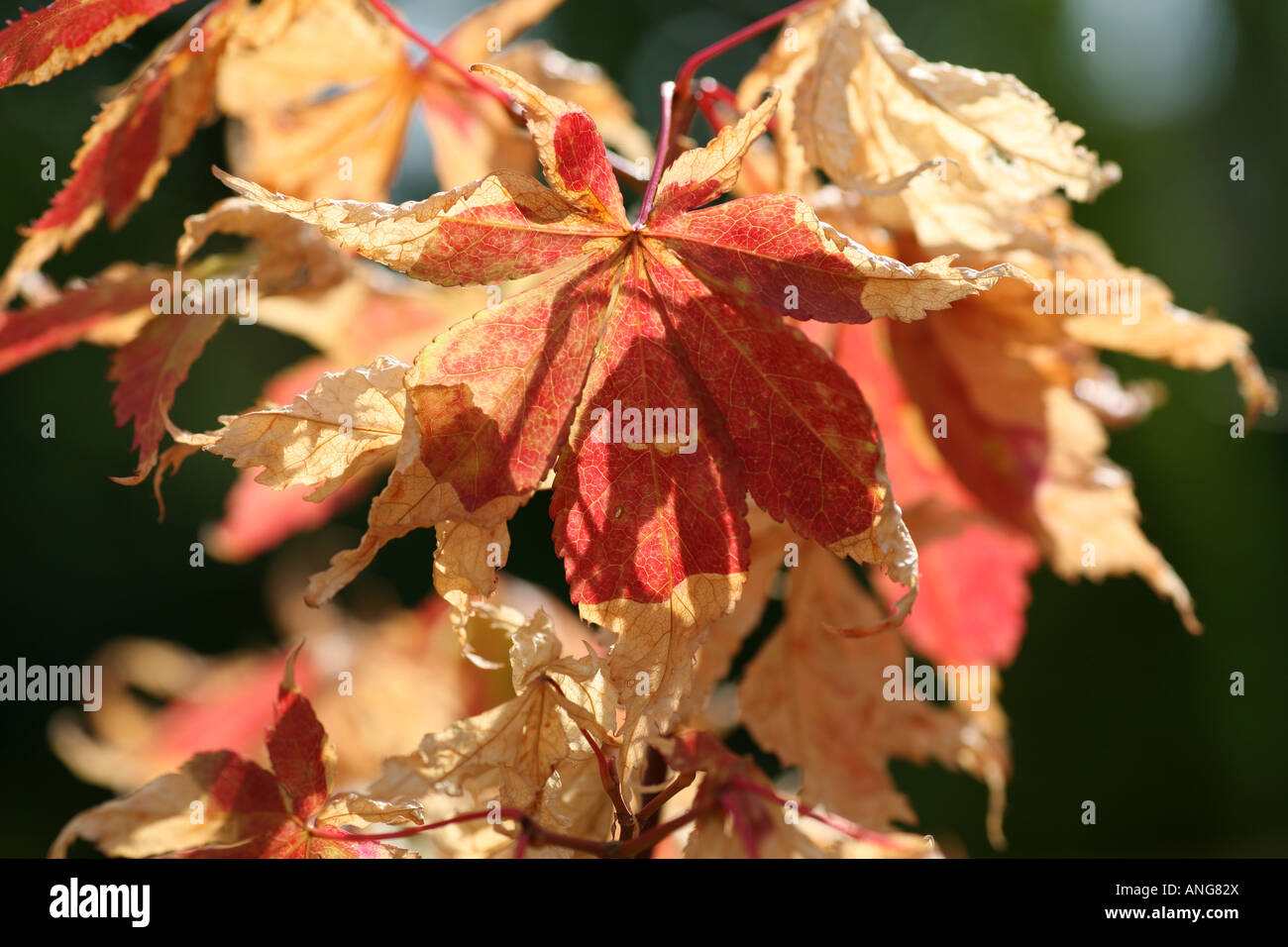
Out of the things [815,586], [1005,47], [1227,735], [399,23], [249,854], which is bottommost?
Answer: [1227,735]

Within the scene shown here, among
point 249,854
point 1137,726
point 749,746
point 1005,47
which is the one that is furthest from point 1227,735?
point 249,854

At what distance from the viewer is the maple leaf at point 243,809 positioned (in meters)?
0.49

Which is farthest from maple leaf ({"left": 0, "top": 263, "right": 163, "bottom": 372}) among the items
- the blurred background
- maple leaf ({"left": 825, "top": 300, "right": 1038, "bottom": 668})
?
the blurred background

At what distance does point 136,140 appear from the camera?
0.59 m

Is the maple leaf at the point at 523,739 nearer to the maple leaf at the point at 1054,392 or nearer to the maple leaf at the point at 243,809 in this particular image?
the maple leaf at the point at 243,809

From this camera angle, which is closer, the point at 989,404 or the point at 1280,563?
the point at 989,404

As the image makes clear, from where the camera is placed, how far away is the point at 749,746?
2418 mm

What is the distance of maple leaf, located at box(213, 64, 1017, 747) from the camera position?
0.41 m

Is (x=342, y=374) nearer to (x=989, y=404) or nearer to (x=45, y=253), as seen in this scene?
(x=45, y=253)

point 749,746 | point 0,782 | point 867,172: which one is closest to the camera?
point 867,172

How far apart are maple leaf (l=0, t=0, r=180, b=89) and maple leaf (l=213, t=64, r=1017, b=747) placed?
0.19 meters

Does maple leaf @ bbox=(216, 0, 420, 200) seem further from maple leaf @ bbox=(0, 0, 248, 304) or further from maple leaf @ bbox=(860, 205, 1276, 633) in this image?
maple leaf @ bbox=(860, 205, 1276, 633)

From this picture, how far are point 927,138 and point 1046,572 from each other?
2.47m

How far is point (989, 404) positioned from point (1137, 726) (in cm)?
255
